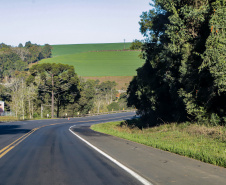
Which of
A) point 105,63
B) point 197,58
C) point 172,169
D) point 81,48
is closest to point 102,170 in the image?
point 172,169

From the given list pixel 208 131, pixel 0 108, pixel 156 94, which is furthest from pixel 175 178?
pixel 0 108

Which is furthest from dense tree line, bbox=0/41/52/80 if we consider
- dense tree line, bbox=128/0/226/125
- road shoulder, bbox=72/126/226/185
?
road shoulder, bbox=72/126/226/185

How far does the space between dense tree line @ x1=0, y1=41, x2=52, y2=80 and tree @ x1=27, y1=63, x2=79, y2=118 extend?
208ft

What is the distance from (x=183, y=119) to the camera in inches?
945

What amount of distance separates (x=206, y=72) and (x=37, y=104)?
68598 mm

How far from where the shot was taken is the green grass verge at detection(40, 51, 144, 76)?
12162 cm

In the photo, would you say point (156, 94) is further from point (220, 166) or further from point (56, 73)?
point (56, 73)

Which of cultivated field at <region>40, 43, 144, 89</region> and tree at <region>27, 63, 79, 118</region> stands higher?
cultivated field at <region>40, 43, 144, 89</region>

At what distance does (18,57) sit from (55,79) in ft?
291

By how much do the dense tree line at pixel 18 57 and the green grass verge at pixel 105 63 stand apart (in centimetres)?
1840

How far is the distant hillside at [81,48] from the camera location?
536ft

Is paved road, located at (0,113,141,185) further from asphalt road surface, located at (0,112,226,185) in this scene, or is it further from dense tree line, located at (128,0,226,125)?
dense tree line, located at (128,0,226,125)

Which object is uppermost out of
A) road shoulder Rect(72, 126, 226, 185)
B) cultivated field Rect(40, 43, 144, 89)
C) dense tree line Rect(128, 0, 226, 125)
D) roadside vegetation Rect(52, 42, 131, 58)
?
roadside vegetation Rect(52, 42, 131, 58)

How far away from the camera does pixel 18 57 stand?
15312 centimetres
